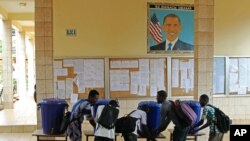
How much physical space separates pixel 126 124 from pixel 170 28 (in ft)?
10.9

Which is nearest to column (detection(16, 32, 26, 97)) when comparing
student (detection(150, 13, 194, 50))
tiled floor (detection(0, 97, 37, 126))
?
tiled floor (detection(0, 97, 37, 126))

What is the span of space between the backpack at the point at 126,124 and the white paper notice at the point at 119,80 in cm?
246

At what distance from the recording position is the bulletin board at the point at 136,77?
22.7 ft

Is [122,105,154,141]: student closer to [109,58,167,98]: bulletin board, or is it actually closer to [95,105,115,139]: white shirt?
[95,105,115,139]: white shirt

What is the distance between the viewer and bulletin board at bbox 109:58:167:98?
273 inches

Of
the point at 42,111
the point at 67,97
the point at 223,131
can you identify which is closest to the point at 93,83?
the point at 67,97

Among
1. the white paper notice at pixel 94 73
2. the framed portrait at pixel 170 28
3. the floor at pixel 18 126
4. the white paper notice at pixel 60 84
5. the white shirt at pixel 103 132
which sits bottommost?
the floor at pixel 18 126

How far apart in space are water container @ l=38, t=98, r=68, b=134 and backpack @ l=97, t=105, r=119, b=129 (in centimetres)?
83

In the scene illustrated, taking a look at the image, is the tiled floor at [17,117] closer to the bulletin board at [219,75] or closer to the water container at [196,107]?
the water container at [196,107]

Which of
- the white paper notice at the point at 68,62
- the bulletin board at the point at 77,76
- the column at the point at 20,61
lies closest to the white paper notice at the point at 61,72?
the bulletin board at the point at 77,76

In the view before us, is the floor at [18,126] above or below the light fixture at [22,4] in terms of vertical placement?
below

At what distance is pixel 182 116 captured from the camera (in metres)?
4.54

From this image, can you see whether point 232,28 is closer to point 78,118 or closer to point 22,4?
point 78,118

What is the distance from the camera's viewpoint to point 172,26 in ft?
23.5
